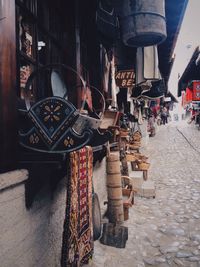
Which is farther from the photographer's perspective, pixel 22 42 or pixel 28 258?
pixel 22 42

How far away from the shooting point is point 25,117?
9.18 feet

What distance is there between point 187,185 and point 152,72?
3765mm

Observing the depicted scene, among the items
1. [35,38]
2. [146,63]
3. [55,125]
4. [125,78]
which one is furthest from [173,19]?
[55,125]

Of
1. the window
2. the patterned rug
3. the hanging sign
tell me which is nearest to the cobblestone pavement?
the patterned rug

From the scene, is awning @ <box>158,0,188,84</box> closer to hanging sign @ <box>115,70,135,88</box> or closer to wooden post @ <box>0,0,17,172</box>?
hanging sign @ <box>115,70,135,88</box>

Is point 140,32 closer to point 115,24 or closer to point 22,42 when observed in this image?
point 115,24

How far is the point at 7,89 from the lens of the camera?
2504 mm

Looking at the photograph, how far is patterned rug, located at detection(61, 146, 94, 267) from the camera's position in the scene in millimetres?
2908

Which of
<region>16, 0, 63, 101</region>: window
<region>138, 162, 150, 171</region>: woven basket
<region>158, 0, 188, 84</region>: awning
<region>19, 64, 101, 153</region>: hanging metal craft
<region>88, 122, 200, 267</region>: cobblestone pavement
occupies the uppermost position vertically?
<region>158, 0, 188, 84</region>: awning

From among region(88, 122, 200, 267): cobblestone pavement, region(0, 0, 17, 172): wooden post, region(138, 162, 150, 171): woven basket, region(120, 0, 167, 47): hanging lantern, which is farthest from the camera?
region(138, 162, 150, 171): woven basket

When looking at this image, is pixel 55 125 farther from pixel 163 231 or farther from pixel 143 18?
pixel 163 231

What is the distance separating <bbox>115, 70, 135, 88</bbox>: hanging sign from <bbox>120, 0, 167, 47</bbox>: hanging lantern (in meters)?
3.28

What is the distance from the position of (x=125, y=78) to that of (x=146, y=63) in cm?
66

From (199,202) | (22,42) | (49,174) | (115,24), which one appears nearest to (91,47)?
(115,24)
